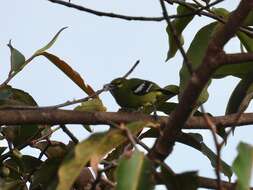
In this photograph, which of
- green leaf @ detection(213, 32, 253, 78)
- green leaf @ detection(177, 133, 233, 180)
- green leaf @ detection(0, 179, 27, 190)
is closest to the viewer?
green leaf @ detection(0, 179, 27, 190)

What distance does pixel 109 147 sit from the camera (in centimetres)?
123

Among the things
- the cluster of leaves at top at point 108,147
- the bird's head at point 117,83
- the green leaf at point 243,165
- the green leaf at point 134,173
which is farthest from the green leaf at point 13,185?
the bird's head at point 117,83

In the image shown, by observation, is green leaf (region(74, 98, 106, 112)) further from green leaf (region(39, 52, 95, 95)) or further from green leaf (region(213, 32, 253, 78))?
green leaf (region(213, 32, 253, 78))

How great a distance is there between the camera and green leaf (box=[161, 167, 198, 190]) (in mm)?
A: 1200

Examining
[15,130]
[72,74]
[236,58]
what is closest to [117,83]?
[72,74]

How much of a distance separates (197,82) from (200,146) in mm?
888

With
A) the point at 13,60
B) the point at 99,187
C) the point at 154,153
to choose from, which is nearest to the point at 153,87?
the point at 13,60

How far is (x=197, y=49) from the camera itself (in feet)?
6.61

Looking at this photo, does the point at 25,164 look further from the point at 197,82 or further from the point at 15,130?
the point at 197,82

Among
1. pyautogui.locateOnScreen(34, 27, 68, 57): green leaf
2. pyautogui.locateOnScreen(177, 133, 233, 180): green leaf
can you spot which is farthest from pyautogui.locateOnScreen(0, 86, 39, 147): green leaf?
pyautogui.locateOnScreen(177, 133, 233, 180): green leaf

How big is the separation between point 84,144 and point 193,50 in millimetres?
935

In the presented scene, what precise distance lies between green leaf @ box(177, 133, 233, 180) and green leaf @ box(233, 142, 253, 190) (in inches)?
36.1

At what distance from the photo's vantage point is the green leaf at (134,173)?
3.41 feet

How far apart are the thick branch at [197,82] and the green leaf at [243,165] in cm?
18
